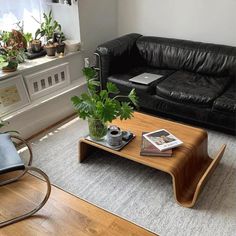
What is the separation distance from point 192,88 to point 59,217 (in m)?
1.71

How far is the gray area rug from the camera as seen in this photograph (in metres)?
1.81

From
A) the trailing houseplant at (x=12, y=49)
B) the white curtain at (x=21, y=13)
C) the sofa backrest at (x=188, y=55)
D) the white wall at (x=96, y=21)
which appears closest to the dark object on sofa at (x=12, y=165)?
the trailing houseplant at (x=12, y=49)

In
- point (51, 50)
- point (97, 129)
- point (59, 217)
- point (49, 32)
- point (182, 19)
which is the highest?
point (182, 19)

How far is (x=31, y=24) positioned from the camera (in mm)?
3143

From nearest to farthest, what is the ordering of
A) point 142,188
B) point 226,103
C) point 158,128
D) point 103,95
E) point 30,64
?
1. point 103,95
2. point 142,188
3. point 158,128
4. point 226,103
5. point 30,64

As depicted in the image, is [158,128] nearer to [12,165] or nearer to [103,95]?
[103,95]

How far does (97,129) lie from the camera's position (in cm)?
209

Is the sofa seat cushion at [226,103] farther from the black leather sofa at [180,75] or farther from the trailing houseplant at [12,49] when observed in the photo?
the trailing houseplant at [12,49]

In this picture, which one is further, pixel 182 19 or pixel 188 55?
pixel 182 19

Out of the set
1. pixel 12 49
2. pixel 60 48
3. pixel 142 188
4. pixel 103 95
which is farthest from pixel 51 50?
pixel 142 188

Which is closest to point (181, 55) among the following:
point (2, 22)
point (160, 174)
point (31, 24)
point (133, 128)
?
point (133, 128)

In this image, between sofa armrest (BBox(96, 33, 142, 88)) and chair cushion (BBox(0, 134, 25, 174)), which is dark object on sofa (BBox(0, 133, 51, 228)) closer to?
chair cushion (BBox(0, 134, 25, 174))

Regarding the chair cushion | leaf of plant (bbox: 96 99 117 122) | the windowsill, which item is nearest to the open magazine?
leaf of plant (bbox: 96 99 117 122)

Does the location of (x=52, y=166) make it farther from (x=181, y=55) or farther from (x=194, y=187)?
(x=181, y=55)
